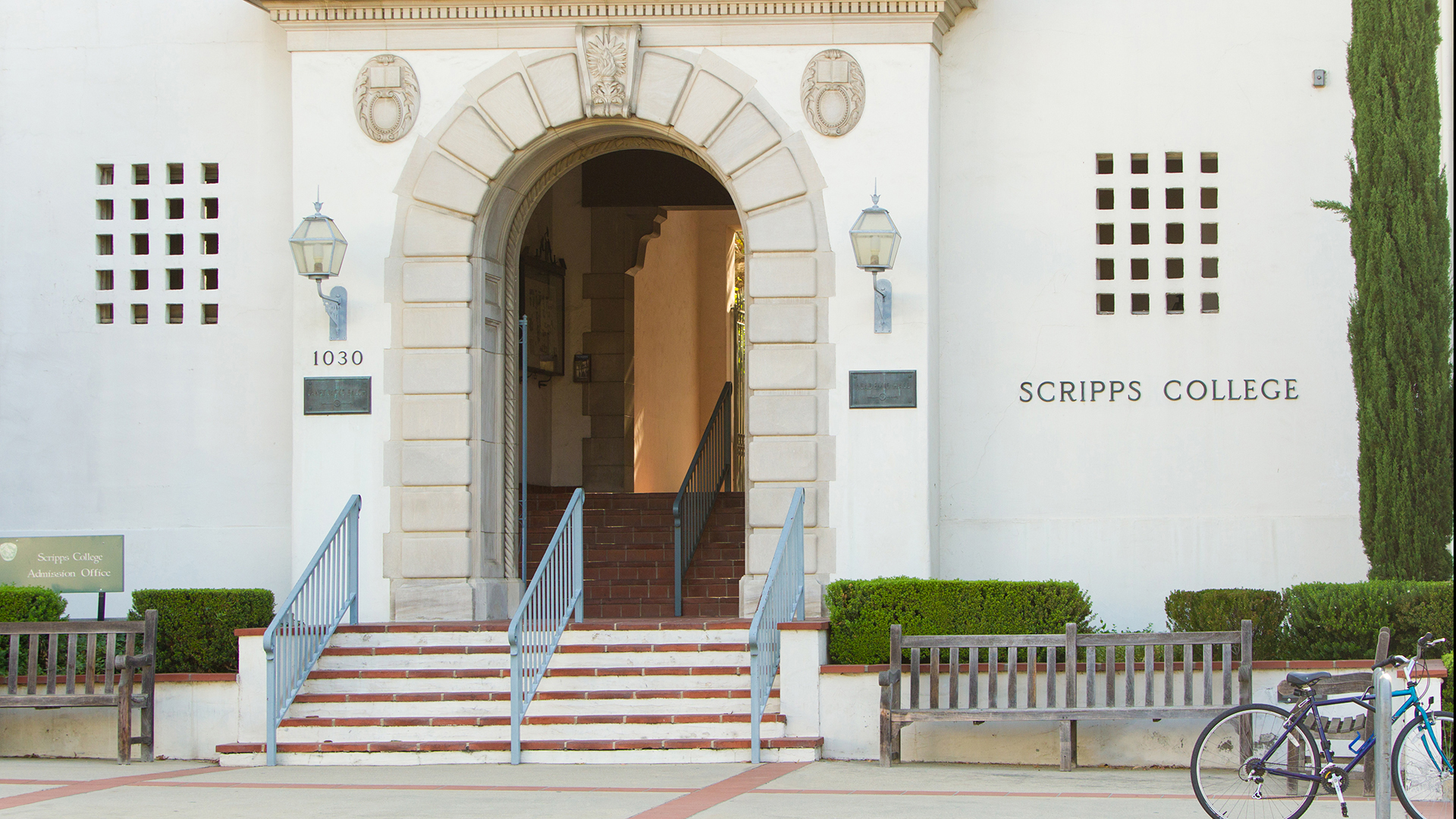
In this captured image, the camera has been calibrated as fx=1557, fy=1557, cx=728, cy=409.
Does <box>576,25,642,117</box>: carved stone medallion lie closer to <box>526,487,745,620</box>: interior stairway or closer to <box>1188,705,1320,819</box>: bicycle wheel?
<box>526,487,745,620</box>: interior stairway

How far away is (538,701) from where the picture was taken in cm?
1080

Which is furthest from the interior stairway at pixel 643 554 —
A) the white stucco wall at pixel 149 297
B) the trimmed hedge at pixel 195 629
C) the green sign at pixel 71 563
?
the green sign at pixel 71 563

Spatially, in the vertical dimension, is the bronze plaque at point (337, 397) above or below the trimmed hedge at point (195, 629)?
above

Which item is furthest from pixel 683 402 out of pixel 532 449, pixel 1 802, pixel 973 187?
pixel 1 802

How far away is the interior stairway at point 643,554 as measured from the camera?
1434cm

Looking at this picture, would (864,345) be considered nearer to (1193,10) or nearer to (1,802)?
(1193,10)

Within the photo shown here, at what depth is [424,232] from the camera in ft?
41.7

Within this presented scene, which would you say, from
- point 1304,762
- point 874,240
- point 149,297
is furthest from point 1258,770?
point 149,297

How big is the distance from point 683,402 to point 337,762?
13.6m

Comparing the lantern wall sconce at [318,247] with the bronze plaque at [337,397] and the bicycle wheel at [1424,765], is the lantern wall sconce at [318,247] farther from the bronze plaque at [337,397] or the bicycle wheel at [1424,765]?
the bicycle wheel at [1424,765]

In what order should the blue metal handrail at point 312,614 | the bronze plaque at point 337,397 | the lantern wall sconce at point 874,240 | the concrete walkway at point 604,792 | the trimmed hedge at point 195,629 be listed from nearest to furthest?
the concrete walkway at point 604,792 → the blue metal handrail at point 312,614 → the trimmed hedge at point 195,629 → the lantern wall sconce at point 874,240 → the bronze plaque at point 337,397

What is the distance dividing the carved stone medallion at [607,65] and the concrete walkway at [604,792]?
5.37 m

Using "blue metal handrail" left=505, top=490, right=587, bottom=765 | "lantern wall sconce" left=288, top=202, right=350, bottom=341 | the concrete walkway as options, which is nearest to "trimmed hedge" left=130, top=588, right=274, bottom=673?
the concrete walkway

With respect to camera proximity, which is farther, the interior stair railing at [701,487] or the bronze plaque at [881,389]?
the interior stair railing at [701,487]
